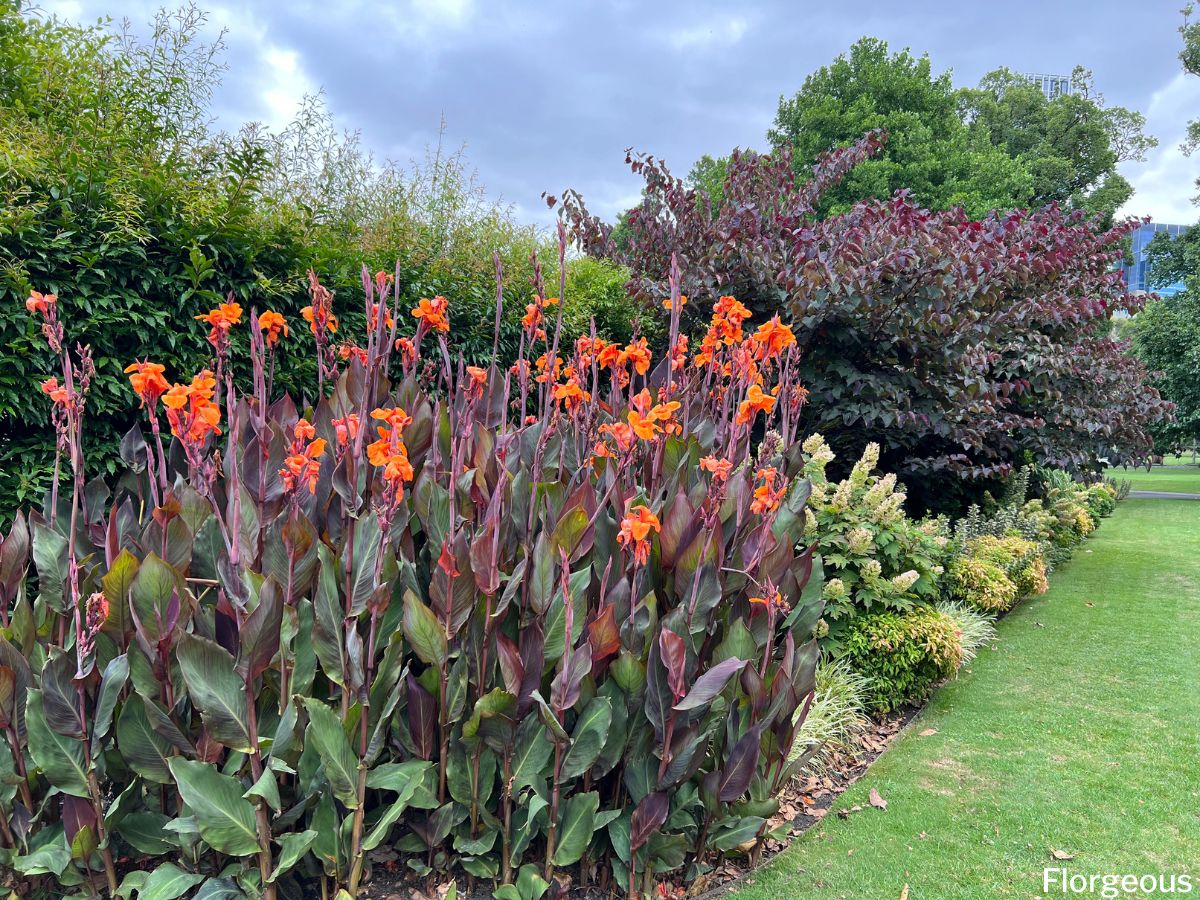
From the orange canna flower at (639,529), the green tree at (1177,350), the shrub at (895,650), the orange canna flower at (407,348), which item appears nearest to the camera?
the orange canna flower at (639,529)

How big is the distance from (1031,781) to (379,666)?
2.94m

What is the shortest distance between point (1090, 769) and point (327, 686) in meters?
3.39

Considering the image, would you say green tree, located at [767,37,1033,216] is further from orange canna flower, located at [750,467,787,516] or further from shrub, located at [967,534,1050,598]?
orange canna flower, located at [750,467,787,516]

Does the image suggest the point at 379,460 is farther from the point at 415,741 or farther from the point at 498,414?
the point at 498,414

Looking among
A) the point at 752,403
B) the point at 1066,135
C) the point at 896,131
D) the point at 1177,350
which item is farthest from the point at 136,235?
the point at 1066,135

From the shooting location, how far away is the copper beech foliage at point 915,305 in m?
5.26

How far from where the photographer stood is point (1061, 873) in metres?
2.47

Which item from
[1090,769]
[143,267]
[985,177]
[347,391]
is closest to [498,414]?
[347,391]

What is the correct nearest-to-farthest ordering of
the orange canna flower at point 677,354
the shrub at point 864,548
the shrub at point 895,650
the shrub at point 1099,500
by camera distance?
the orange canna flower at point 677,354
the shrub at point 895,650
the shrub at point 864,548
the shrub at point 1099,500

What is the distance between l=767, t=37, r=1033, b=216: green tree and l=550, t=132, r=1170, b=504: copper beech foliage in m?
11.5

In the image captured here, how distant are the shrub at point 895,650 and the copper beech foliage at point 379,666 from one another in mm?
1622

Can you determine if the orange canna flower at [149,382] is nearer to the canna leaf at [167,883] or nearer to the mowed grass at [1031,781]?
the canna leaf at [167,883]

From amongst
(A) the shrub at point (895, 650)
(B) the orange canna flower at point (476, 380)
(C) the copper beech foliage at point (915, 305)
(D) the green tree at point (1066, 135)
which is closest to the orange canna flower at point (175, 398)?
(B) the orange canna flower at point (476, 380)

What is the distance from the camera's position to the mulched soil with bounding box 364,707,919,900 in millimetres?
2096
